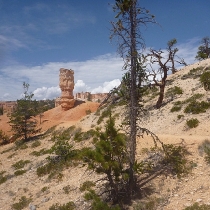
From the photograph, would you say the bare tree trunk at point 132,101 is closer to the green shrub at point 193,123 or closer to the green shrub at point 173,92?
the green shrub at point 193,123

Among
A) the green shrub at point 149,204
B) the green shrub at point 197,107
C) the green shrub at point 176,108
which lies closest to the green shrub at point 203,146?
the green shrub at point 149,204

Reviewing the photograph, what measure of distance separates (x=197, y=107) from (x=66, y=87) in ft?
84.7

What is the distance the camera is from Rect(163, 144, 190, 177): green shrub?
10711 mm

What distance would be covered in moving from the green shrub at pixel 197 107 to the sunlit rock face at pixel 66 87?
975 inches

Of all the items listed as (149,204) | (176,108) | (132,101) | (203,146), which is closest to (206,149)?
(203,146)

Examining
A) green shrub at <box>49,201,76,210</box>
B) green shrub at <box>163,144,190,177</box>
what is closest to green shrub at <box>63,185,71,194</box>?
green shrub at <box>49,201,76,210</box>

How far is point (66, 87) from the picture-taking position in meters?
40.2

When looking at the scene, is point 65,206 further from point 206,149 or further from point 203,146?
point 203,146

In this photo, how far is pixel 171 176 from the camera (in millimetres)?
10695

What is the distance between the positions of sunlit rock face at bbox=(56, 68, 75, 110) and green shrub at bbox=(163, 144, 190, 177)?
2989cm

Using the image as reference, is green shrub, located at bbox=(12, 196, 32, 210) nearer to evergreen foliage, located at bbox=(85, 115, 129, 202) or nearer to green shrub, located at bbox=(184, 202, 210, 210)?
evergreen foliage, located at bbox=(85, 115, 129, 202)

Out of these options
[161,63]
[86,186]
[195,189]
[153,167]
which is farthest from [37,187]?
[161,63]

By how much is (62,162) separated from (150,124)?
27.0ft

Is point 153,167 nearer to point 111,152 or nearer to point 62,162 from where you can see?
point 111,152
